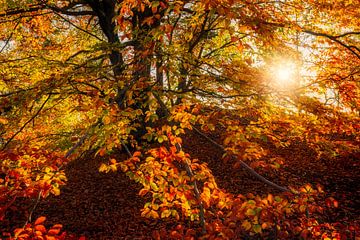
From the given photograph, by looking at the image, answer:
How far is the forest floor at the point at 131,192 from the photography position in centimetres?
773

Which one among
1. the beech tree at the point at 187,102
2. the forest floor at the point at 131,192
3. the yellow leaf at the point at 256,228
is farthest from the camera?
the forest floor at the point at 131,192

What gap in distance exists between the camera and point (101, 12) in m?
9.71

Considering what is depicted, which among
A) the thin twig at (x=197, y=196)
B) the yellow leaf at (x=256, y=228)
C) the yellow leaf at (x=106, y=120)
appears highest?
the yellow leaf at (x=106, y=120)

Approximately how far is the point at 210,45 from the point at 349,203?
292 inches

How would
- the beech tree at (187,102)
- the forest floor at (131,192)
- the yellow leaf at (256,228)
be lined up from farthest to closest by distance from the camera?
the forest floor at (131,192) → the beech tree at (187,102) → the yellow leaf at (256,228)

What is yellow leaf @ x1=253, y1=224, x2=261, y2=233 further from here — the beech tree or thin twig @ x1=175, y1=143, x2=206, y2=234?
thin twig @ x1=175, y1=143, x2=206, y2=234

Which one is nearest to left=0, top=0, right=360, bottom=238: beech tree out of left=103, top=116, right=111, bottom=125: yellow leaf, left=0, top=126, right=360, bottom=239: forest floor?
left=103, top=116, right=111, bottom=125: yellow leaf

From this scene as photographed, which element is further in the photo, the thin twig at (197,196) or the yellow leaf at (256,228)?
the thin twig at (197,196)

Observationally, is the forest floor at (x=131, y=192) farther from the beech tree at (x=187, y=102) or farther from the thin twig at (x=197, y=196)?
the thin twig at (x=197, y=196)

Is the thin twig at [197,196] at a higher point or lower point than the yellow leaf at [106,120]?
lower

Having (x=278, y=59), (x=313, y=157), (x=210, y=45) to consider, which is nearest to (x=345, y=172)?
(x=313, y=157)

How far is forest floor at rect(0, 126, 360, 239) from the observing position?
7.73 m

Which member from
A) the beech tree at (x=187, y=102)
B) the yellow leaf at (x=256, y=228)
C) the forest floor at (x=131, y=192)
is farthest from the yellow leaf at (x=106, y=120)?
the forest floor at (x=131, y=192)

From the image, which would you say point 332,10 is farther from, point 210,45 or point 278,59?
point 210,45
